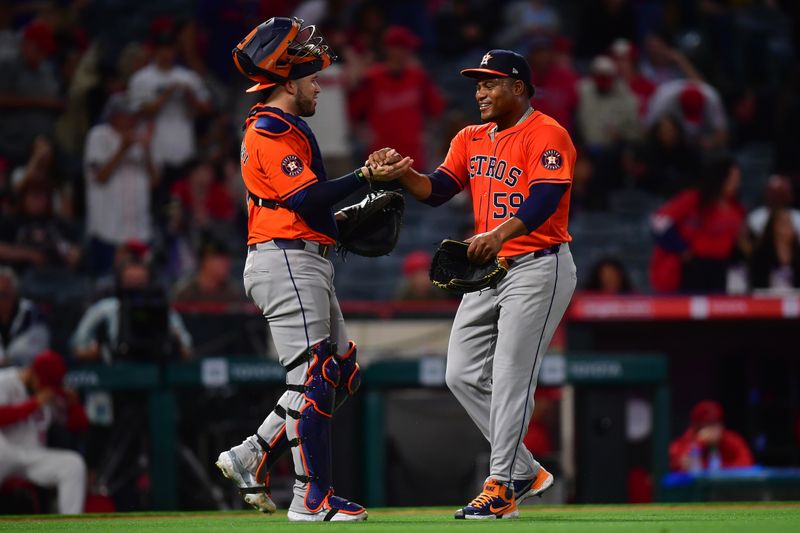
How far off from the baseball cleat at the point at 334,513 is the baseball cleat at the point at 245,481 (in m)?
0.28

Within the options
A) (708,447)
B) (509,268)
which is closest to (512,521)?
(509,268)

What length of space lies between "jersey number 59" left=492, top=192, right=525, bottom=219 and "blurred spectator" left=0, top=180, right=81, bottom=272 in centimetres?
603

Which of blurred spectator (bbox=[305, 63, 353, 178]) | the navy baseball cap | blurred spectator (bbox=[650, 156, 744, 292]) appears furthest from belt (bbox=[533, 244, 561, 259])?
blurred spectator (bbox=[305, 63, 353, 178])

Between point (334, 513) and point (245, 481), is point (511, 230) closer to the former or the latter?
point (334, 513)

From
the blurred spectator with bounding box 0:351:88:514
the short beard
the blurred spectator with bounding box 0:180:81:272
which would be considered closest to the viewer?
the short beard

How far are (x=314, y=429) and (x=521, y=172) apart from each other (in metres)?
1.34

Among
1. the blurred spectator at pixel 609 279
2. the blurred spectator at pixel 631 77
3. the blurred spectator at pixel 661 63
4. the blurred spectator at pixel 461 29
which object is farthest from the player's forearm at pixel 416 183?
the blurred spectator at pixel 461 29

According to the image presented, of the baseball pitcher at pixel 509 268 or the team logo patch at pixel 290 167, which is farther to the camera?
the baseball pitcher at pixel 509 268

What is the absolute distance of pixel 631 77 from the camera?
13.9 meters

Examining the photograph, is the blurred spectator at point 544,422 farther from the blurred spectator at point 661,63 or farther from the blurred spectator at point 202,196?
the blurred spectator at point 661,63

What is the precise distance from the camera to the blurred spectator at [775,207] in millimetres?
11102

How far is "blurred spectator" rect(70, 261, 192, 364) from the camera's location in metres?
9.29

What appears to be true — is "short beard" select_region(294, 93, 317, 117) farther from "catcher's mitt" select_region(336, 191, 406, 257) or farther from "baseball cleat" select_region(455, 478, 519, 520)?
"baseball cleat" select_region(455, 478, 519, 520)

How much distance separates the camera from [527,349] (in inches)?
235
